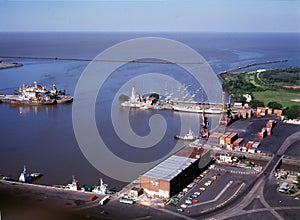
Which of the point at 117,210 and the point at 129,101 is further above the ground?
the point at 129,101

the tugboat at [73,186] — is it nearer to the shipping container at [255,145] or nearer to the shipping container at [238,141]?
the shipping container at [238,141]

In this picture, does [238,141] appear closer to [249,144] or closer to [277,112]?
[249,144]

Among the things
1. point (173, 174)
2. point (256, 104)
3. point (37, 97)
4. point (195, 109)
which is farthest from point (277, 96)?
point (173, 174)

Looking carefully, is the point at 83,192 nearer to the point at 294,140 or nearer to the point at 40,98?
the point at 294,140

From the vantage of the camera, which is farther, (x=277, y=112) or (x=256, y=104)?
(x=256, y=104)

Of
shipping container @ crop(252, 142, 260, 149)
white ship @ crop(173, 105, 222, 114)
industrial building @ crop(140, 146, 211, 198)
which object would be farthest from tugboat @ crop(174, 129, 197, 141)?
white ship @ crop(173, 105, 222, 114)

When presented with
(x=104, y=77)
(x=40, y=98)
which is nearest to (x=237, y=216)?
(x=40, y=98)

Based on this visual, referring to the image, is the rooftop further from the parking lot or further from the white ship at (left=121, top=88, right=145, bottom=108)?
the white ship at (left=121, top=88, right=145, bottom=108)
